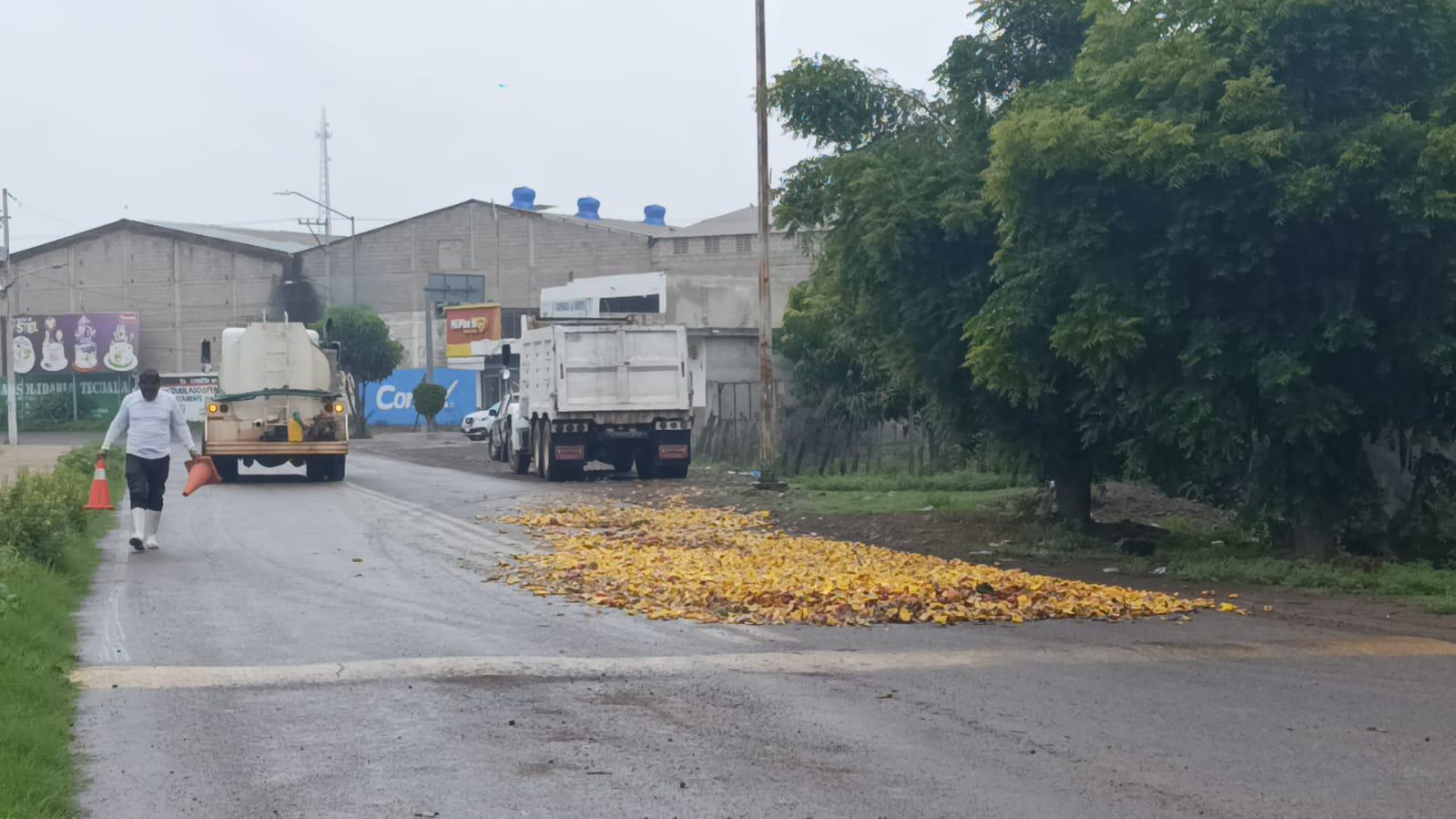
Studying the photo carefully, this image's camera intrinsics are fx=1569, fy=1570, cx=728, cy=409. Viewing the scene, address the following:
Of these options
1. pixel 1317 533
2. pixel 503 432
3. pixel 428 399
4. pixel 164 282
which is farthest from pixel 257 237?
pixel 1317 533

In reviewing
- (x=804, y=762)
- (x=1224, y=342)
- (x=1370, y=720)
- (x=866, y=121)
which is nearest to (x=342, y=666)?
(x=804, y=762)

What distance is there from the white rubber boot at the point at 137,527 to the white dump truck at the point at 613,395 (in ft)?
43.6

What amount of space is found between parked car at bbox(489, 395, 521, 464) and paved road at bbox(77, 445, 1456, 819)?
22.2 meters

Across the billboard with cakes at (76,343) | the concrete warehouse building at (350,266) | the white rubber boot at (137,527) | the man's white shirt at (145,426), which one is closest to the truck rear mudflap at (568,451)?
the man's white shirt at (145,426)

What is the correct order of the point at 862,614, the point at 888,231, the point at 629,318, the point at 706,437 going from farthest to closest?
the point at 706,437
the point at 629,318
the point at 888,231
the point at 862,614

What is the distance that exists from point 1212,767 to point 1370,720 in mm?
1439

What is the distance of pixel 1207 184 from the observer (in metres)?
13.3

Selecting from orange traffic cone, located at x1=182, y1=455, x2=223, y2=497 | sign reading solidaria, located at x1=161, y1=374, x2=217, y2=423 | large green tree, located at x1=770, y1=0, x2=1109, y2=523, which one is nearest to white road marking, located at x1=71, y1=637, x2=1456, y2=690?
large green tree, located at x1=770, y1=0, x2=1109, y2=523

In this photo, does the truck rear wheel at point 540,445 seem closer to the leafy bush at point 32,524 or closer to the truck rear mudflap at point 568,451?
the truck rear mudflap at point 568,451

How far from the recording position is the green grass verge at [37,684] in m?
6.01

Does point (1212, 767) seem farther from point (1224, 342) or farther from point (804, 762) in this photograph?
point (1224, 342)

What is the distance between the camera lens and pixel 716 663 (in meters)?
9.12

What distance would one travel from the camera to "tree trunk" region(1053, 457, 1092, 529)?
59.0ft

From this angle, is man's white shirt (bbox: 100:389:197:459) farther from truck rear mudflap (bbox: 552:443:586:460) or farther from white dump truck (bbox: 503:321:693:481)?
truck rear mudflap (bbox: 552:443:586:460)
